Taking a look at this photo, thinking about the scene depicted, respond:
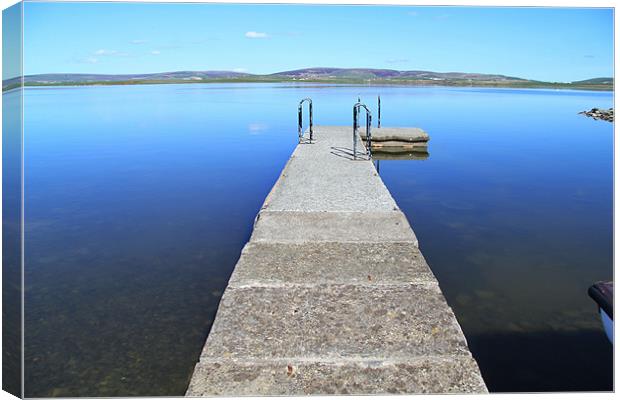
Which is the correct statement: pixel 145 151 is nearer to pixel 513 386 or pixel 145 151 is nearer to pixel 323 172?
pixel 323 172

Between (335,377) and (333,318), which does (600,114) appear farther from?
(335,377)

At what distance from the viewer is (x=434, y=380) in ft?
12.5

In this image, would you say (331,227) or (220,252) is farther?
(220,252)

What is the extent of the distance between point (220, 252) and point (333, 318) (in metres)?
4.89

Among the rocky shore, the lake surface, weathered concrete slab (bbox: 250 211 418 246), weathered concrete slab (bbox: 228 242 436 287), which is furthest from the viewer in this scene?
the rocky shore

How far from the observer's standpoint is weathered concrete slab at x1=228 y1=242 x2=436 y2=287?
5.50 metres

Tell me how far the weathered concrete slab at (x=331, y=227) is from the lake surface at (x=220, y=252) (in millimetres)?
1184

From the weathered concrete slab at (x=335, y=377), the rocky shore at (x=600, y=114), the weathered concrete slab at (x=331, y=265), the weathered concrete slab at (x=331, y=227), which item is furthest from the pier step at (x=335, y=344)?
the rocky shore at (x=600, y=114)

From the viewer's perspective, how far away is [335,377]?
3826 millimetres

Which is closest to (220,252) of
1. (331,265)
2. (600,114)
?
(331,265)

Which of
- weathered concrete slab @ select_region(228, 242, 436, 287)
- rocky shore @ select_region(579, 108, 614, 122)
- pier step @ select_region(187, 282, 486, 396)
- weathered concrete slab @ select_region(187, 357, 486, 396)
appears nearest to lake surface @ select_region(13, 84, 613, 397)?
weathered concrete slab @ select_region(228, 242, 436, 287)

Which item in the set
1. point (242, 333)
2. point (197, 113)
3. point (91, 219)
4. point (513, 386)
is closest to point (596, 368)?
point (513, 386)

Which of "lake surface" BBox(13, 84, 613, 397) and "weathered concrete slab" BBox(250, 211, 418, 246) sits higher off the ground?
"weathered concrete slab" BBox(250, 211, 418, 246)

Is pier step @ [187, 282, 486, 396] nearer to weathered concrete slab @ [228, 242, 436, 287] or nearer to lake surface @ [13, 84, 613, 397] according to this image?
weathered concrete slab @ [228, 242, 436, 287]
